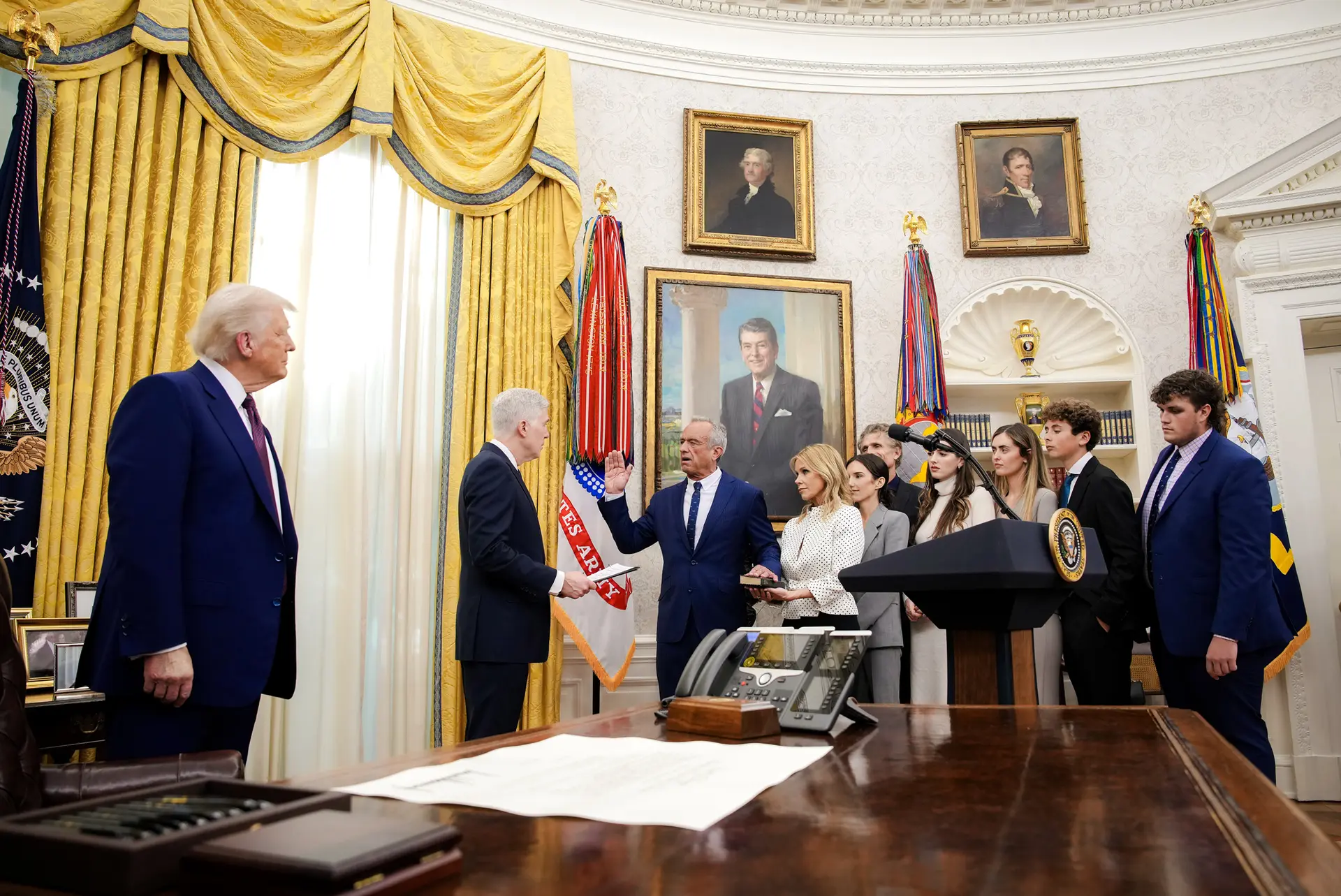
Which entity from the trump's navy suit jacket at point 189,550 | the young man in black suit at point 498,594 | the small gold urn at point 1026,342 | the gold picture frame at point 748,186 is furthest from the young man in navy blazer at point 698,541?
the small gold urn at point 1026,342

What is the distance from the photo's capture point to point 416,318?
469 centimetres

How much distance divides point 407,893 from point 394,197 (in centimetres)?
458

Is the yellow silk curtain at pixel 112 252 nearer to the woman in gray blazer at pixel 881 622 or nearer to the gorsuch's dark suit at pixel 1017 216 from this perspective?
the woman in gray blazer at pixel 881 622

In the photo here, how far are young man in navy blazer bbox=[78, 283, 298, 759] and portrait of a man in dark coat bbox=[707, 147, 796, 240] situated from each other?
3.67m

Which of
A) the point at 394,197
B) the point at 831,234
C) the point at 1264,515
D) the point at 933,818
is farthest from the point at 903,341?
the point at 933,818

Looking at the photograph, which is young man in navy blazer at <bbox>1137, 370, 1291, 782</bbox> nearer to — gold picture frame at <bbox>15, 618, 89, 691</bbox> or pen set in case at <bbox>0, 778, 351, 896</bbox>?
pen set in case at <bbox>0, 778, 351, 896</bbox>

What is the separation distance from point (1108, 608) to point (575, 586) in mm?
1936

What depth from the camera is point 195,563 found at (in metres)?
2.05

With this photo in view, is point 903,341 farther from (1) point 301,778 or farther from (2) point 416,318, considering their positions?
(1) point 301,778

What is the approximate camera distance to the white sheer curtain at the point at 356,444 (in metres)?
4.18

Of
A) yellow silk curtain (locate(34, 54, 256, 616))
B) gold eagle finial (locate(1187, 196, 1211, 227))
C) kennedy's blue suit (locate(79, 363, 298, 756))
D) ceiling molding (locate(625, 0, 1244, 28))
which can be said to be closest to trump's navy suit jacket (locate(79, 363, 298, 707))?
kennedy's blue suit (locate(79, 363, 298, 756))

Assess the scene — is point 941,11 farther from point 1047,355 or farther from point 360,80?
point 360,80

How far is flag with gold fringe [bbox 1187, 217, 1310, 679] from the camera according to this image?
4.61m

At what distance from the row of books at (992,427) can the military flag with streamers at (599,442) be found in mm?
2007
